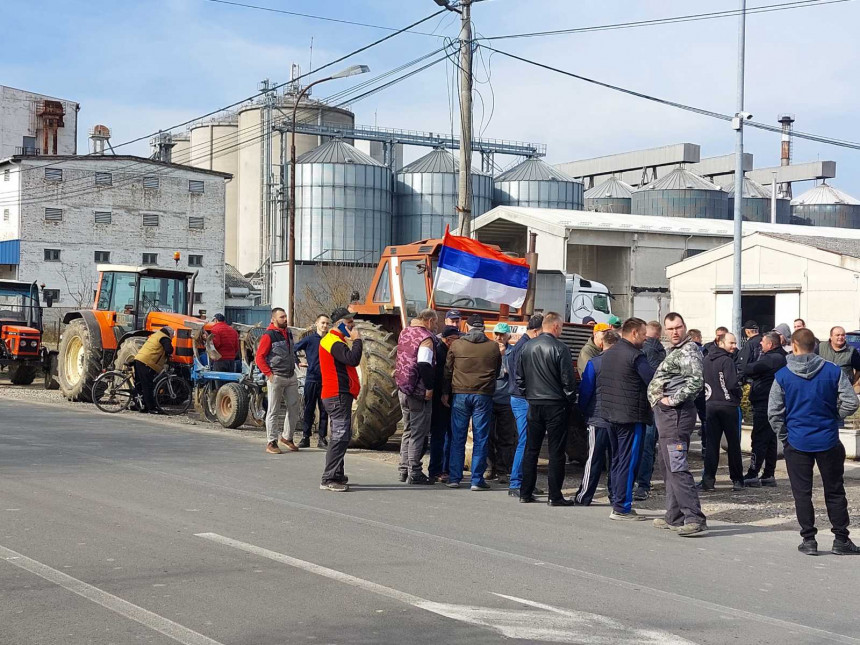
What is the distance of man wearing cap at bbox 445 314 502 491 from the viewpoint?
38.4 ft

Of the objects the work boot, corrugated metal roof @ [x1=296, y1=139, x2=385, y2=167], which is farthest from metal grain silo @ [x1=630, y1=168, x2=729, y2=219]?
the work boot

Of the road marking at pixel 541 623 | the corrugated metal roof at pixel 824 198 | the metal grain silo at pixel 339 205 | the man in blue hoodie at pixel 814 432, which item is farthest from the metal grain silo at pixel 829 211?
the road marking at pixel 541 623

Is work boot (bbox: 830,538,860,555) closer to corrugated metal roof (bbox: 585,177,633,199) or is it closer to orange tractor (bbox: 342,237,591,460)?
orange tractor (bbox: 342,237,591,460)

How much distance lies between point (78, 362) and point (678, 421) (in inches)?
611

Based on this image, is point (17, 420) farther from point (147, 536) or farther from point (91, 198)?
point (91, 198)

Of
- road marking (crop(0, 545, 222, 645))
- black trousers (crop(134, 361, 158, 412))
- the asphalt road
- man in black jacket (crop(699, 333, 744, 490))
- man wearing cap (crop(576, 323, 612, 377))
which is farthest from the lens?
black trousers (crop(134, 361, 158, 412))

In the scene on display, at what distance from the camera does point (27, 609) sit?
6211 mm

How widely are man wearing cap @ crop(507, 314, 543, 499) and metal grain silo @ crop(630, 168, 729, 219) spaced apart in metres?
57.9

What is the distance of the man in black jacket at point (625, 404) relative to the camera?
33.1ft

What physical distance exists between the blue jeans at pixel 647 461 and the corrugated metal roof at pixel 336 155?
164 ft

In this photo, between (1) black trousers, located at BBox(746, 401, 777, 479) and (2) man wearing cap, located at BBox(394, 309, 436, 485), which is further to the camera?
(1) black trousers, located at BBox(746, 401, 777, 479)

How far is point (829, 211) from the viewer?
7938 centimetres

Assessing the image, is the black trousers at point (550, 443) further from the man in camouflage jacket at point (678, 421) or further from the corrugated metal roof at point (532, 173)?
the corrugated metal roof at point (532, 173)

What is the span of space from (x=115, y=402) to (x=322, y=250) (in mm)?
41546
